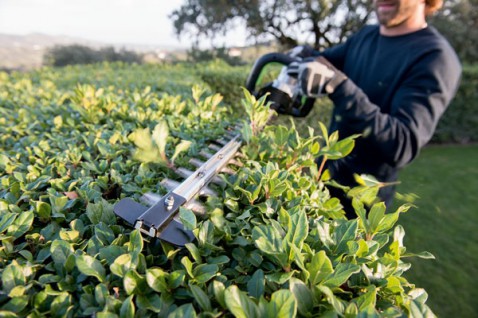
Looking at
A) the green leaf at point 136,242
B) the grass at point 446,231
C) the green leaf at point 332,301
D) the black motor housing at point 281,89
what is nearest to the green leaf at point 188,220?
the green leaf at point 136,242

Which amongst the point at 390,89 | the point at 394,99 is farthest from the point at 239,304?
the point at 390,89

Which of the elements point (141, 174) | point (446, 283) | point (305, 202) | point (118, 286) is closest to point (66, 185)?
point (141, 174)

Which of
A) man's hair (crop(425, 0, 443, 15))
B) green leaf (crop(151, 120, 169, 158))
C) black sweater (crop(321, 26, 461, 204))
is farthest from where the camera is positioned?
man's hair (crop(425, 0, 443, 15))

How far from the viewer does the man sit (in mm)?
2186

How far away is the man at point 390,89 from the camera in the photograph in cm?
219

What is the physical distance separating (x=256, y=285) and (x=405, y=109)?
2.09 meters

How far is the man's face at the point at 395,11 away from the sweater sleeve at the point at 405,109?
47 centimetres

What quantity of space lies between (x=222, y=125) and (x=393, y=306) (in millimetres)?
1420

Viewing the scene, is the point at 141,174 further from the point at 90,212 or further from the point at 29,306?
the point at 29,306

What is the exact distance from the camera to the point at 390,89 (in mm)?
2623

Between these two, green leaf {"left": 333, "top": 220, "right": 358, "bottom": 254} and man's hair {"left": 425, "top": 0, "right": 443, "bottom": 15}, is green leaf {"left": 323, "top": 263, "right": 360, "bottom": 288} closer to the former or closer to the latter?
green leaf {"left": 333, "top": 220, "right": 358, "bottom": 254}

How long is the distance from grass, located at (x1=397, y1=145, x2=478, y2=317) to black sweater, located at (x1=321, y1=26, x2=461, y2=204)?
3.56 feet

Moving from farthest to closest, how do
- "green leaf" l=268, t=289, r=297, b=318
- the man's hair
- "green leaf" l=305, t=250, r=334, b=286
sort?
the man's hair < "green leaf" l=305, t=250, r=334, b=286 < "green leaf" l=268, t=289, r=297, b=318

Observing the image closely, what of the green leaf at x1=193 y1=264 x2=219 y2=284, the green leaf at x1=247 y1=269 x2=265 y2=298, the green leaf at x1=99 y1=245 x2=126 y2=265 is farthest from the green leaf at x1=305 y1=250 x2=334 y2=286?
the green leaf at x1=99 y1=245 x2=126 y2=265
